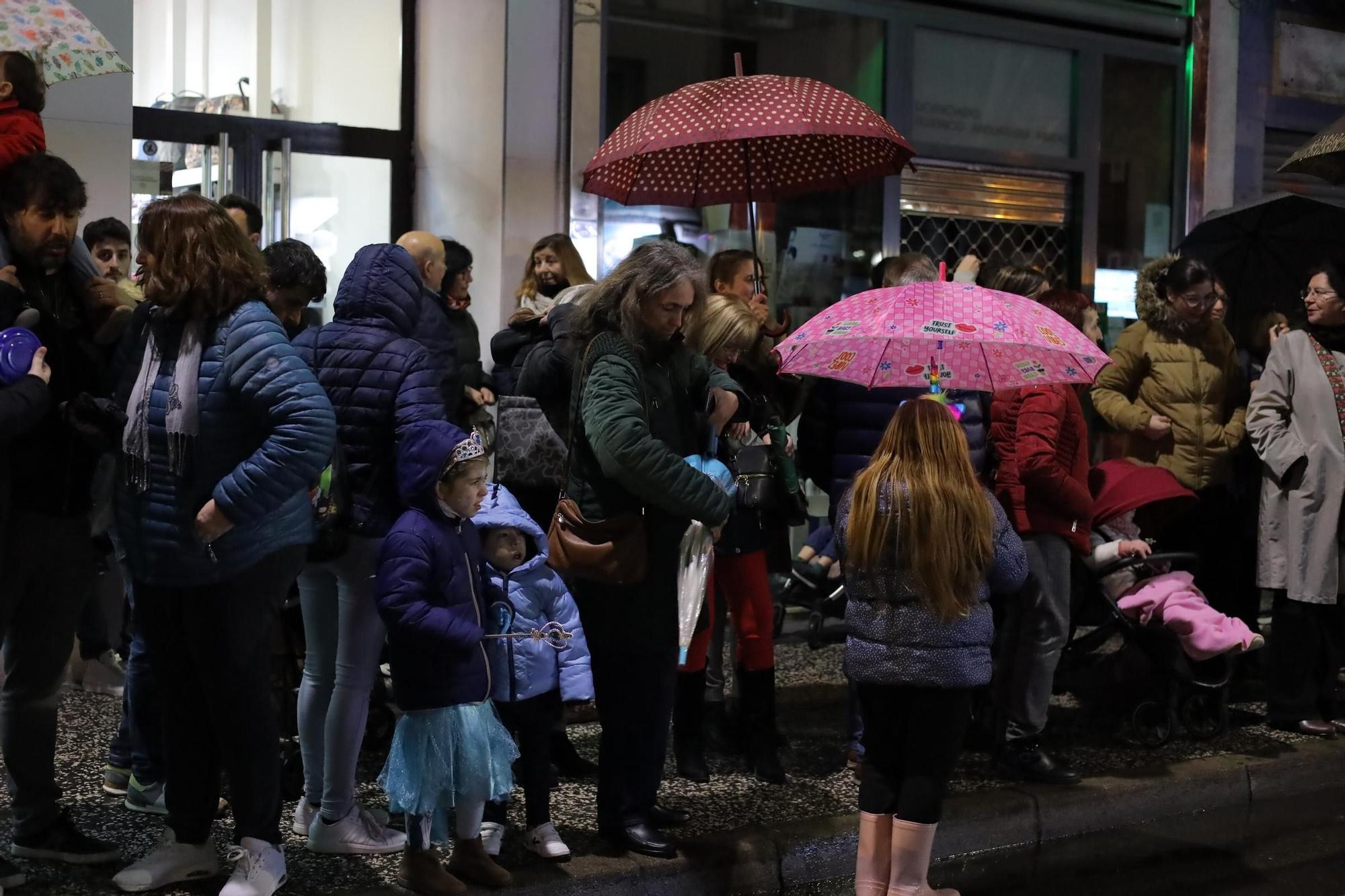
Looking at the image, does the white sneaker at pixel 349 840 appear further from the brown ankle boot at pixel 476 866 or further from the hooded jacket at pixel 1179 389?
the hooded jacket at pixel 1179 389

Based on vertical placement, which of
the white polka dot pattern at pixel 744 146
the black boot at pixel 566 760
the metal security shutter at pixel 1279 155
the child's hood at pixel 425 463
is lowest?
the black boot at pixel 566 760

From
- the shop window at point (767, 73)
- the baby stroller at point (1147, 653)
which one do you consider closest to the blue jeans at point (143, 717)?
the baby stroller at point (1147, 653)

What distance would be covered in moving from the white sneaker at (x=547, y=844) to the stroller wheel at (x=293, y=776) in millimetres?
1006

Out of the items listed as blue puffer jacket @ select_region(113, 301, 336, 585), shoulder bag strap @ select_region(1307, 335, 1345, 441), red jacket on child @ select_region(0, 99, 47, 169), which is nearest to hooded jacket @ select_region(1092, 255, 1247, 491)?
shoulder bag strap @ select_region(1307, 335, 1345, 441)

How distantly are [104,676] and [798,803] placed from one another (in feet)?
11.6

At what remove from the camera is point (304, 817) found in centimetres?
533

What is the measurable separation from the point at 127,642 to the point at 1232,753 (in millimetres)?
5154

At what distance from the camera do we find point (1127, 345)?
26.2 ft

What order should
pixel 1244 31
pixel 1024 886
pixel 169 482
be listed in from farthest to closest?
pixel 1244 31
pixel 1024 886
pixel 169 482

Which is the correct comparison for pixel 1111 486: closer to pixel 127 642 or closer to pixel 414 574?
pixel 414 574

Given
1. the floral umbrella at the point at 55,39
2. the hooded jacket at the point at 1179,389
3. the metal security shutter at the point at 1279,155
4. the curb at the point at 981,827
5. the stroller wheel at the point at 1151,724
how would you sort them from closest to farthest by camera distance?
the floral umbrella at the point at 55,39, the curb at the point at 981,827, the stroller wheel at the point at 1151,724, the hooded jacket at the point at 1179,389, the metal security shutter at the point at 1279,155

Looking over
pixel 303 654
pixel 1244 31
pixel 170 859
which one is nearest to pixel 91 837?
pixel 170 859

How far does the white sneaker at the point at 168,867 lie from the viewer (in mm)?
4637

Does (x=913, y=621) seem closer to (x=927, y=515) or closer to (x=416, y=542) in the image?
(x=927, y=515)
